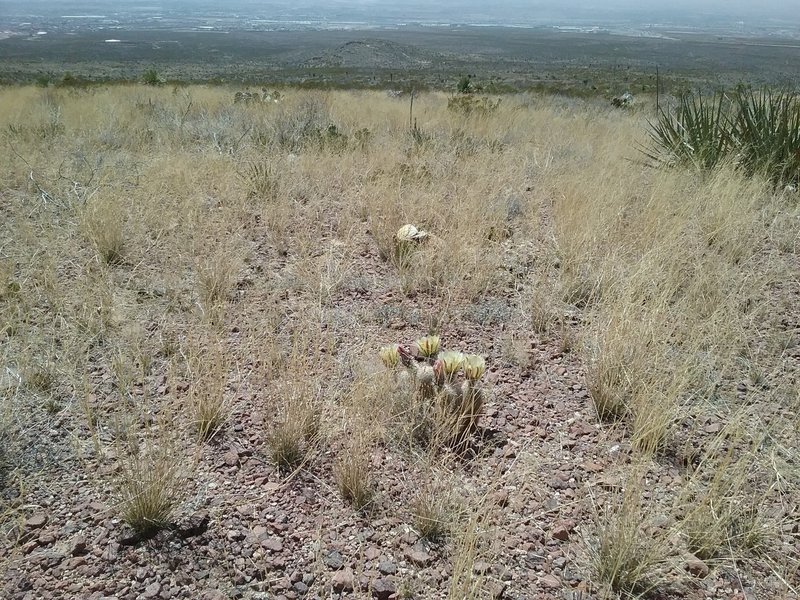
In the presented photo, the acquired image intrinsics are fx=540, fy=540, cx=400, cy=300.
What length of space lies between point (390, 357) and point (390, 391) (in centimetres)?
21

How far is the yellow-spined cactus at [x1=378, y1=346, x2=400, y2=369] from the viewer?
230cm

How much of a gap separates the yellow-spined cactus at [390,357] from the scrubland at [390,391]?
2.5 inches

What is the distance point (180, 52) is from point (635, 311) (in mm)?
68476

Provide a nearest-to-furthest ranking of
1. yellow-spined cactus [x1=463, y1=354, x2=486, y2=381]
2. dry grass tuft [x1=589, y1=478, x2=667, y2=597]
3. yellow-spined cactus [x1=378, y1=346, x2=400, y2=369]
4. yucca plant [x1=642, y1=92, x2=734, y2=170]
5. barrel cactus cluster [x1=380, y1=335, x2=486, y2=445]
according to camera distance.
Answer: dry grass tuft [x1=589, y1=478, x2=667, y2=597]
barrel cactus cluster [x1=380, y1=335, x2=486, y2=445]
yellow-spined cactus [x1=463, y1=354, x2=486, y2=381]
yellow-spined cactus [x1=378, y1=346, x2=400, y2=369]
yucca plant [x1=642, y1=92, x2=734, y2=170]

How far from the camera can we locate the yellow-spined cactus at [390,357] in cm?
230

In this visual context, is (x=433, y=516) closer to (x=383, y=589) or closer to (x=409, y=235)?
(x=383, y=589)

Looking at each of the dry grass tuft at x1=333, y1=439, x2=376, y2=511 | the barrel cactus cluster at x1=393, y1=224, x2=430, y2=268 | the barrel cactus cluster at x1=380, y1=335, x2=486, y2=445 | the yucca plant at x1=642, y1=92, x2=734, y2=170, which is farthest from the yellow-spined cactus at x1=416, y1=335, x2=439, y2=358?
the yucca plant at x1=642, y1=92, x2=734, y2=170

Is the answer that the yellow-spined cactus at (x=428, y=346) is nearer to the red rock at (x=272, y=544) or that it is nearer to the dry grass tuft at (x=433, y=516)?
the dry grass tuft at (x=433, y=516)

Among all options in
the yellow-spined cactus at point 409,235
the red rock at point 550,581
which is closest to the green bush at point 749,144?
the yellow-spined cactus at point 409,235

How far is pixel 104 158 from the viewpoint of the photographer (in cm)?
561

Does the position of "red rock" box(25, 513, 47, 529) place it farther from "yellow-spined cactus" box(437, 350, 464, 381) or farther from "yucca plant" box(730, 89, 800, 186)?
"yucca plant" box(730, 89, 800, 186)

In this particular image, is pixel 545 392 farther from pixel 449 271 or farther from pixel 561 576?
pixel 449 271

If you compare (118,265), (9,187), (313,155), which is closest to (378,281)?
(118,265)

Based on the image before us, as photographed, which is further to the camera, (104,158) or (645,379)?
(104,158)
